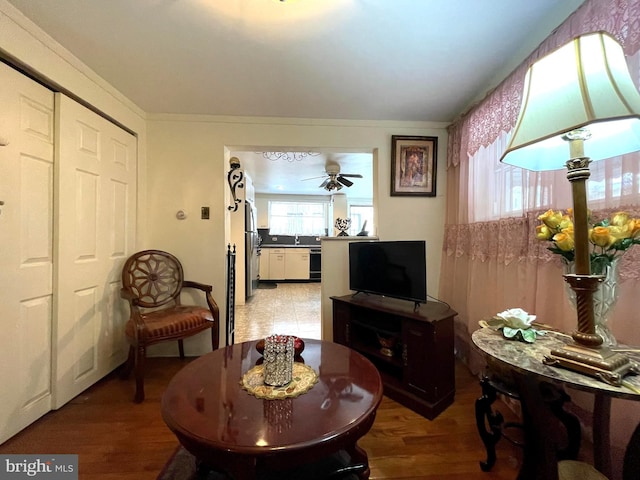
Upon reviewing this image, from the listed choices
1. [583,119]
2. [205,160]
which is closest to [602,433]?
[583,119]

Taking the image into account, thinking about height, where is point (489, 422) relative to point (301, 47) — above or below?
below

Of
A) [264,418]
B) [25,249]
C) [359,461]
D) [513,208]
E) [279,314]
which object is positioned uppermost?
[513,208]

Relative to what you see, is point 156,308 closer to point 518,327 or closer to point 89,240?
point 89,240

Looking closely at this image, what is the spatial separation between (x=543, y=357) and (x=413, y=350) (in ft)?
2.95

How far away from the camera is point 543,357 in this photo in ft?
2.90

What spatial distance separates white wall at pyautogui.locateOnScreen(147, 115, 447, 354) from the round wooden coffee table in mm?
1413

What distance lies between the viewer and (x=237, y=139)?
248cm

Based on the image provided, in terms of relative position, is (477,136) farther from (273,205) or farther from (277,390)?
(273,205)

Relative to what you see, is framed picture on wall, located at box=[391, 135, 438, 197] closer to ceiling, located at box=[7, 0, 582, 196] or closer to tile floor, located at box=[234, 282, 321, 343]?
ceiling, located at box=[7, 0, 582, 196]

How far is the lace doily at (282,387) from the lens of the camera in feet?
3.36

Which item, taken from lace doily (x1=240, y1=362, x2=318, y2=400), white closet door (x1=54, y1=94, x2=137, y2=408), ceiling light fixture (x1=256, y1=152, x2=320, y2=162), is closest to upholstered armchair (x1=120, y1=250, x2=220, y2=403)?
white closet door (x1=54, y1=94, x2=137, y2=408)

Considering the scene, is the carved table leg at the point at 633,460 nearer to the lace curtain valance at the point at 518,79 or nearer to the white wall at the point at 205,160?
the lace curtain valance at the point at 518,79

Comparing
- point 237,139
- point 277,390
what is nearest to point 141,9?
point 237,139

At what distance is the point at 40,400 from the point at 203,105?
2.33 m
